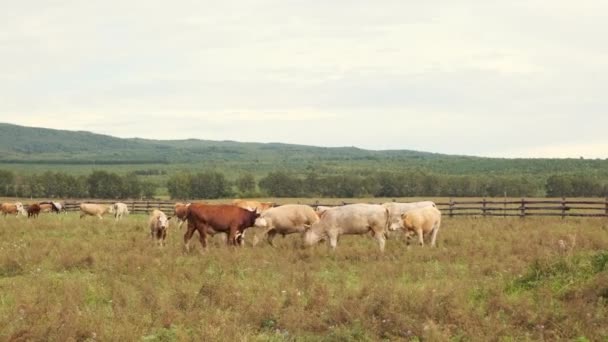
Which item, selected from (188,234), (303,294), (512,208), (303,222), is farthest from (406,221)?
(512,208)

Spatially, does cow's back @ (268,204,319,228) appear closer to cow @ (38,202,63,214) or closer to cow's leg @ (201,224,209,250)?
cow's leg @ (201,224,209,250)

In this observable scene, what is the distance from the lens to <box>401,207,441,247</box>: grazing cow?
19.9 m

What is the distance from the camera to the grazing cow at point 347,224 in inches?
729

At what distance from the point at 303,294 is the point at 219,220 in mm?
8359

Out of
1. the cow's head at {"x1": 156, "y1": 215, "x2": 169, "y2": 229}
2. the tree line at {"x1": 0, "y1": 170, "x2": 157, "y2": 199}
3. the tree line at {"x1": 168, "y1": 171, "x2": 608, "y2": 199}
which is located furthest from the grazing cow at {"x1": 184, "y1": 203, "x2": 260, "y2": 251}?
the tree line at {"x1": 0, "y1": 170, "x2": 157, "y2": 199}

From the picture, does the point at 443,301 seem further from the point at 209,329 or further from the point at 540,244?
the point at 540,244

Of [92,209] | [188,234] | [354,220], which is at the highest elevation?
[354,220]

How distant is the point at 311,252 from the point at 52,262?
6.23 metres

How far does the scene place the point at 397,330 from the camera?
9.09 meters

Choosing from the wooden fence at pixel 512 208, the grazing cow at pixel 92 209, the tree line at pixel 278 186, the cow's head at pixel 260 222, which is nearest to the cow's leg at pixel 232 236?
the cow's head at pixel 260 222

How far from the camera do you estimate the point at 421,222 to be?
786 inches

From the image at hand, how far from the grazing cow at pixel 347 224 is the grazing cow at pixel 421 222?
1.49 meters

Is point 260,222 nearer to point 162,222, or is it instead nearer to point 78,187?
point 162,222

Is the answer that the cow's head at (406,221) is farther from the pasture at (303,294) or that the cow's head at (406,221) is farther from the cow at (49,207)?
the cow at (49,207)
